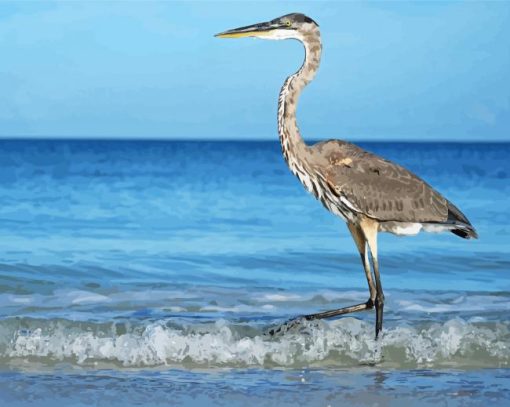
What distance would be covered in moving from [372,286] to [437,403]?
5.28 ft

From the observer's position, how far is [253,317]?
8.48m

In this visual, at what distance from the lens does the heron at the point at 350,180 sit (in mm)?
7289

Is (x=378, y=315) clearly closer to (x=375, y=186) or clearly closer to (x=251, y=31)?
(x=375, y=186)

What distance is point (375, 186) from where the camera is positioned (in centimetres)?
736

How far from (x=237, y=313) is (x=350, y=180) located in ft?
5.91

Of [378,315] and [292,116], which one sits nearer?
[292,116]

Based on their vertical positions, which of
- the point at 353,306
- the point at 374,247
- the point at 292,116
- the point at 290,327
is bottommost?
the point at 290,327

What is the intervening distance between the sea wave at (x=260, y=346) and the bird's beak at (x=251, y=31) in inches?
70.5

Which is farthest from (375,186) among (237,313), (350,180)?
(237,313)

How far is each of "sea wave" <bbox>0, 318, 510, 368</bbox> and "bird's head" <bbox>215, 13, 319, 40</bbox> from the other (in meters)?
1.77

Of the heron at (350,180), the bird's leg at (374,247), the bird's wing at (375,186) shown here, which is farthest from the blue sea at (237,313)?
the bird's wing at (375,186)

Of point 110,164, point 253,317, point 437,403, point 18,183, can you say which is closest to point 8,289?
point 253,317

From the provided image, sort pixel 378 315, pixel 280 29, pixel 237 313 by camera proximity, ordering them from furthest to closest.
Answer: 1. pixel 237 313
2. pixel 378 315
3. pixel 280 29

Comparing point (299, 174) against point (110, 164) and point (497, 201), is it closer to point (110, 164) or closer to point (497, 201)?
point (497, 201)
